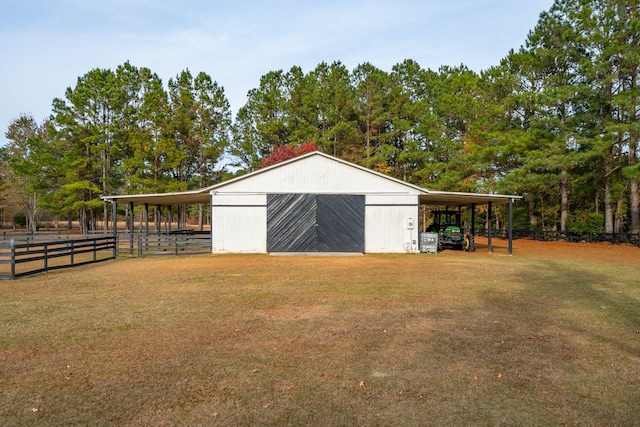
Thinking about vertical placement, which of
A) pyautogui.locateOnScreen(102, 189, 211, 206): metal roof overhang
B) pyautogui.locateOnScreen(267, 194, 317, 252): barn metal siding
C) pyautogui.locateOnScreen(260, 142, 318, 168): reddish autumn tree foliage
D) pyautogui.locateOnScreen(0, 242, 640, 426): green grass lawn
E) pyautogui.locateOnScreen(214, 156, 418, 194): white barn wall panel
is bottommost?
pyautogui.locateOnScreen(0, 242, 640, 426): green grass lawn

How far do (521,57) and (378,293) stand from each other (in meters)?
26.9

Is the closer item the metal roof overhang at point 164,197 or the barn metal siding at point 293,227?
the metal roof overhang at point 164,197

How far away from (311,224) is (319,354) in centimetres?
1378

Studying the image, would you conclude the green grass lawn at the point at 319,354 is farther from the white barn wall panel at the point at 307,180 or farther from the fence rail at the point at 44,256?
the white barn wall panel at the point at 307,180

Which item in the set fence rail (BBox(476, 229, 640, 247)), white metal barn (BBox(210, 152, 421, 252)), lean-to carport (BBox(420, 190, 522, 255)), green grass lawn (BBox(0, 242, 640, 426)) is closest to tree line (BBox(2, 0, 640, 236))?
fence rail (BBox(476, 229, 640, 247))

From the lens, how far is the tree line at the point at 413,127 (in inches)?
1014

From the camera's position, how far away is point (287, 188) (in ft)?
62.4

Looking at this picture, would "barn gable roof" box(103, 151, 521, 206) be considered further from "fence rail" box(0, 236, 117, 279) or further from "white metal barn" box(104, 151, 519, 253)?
"fence rail" box(0, 236, 117, 279)

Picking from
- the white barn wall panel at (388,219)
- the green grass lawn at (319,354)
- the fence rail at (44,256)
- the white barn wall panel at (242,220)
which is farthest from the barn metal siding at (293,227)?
the green grass lawn at (319,354)

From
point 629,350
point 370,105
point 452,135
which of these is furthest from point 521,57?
point 629,350

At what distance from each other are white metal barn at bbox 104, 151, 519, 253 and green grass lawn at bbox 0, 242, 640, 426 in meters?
8.56

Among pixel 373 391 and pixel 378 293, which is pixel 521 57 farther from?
pixel 373 391

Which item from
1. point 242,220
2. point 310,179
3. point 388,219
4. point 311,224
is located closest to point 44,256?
point 242,220

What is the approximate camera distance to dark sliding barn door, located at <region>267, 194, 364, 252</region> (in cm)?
1892
